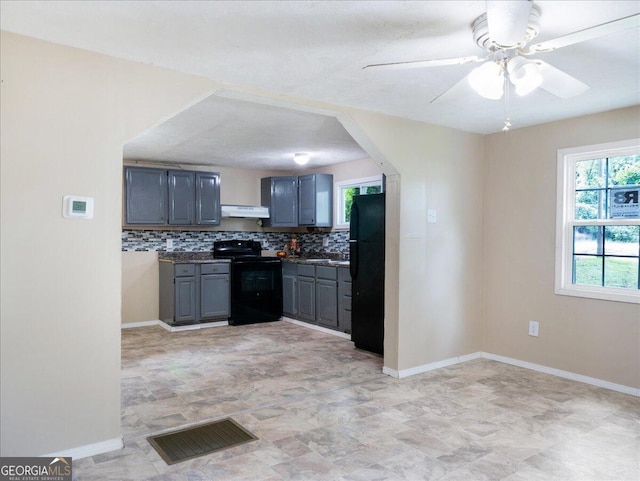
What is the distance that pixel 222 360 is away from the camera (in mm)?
4363

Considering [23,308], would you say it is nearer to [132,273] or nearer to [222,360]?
[222,360]

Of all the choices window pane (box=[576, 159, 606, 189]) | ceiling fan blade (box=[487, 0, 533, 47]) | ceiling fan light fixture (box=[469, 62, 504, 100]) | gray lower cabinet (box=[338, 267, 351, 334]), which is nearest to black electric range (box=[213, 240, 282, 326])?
gray lower cabinet (box=[338, 267, 351, 334])

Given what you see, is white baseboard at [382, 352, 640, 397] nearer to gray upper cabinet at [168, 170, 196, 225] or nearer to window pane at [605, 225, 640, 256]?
window pane at [605, 225, 640, 256]

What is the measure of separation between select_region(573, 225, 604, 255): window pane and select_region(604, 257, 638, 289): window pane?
124 millimetres

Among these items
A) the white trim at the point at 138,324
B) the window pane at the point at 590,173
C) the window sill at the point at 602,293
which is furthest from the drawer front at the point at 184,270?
the window pane at the point at 590,173

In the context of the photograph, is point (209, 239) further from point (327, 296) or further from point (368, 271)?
point (368, 271)

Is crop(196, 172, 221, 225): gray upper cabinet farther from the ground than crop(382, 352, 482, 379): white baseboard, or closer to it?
farther from the ground

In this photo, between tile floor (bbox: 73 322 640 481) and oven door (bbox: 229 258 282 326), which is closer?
tile floor (bbox: 73 322 640 481)

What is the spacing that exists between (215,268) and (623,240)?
14.6 feet

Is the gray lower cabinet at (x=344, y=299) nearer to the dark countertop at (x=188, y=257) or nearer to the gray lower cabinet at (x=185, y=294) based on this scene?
the dark countertop at (x=188, y=257)

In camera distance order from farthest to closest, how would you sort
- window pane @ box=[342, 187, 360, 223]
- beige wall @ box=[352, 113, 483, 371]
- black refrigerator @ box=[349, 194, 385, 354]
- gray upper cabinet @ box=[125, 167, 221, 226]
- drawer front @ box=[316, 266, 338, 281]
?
window pane @ box=[342, 187, 360, 223] → gray upper cabinet @ box=[125, 167, 221, 226] → drawer front @ box=[316, 266, 338, 281] → black refrigerator @ box=[349, 194, 385, 354] → beige wall @ box=[352, 113, 483, 371]

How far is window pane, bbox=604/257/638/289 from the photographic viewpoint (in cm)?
352

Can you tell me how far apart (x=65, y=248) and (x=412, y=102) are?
8.24 feet

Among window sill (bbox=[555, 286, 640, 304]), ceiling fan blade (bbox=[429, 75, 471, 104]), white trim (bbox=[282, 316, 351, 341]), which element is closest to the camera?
ceiling fan blade (bbox=[429, 75, 471, 104])
